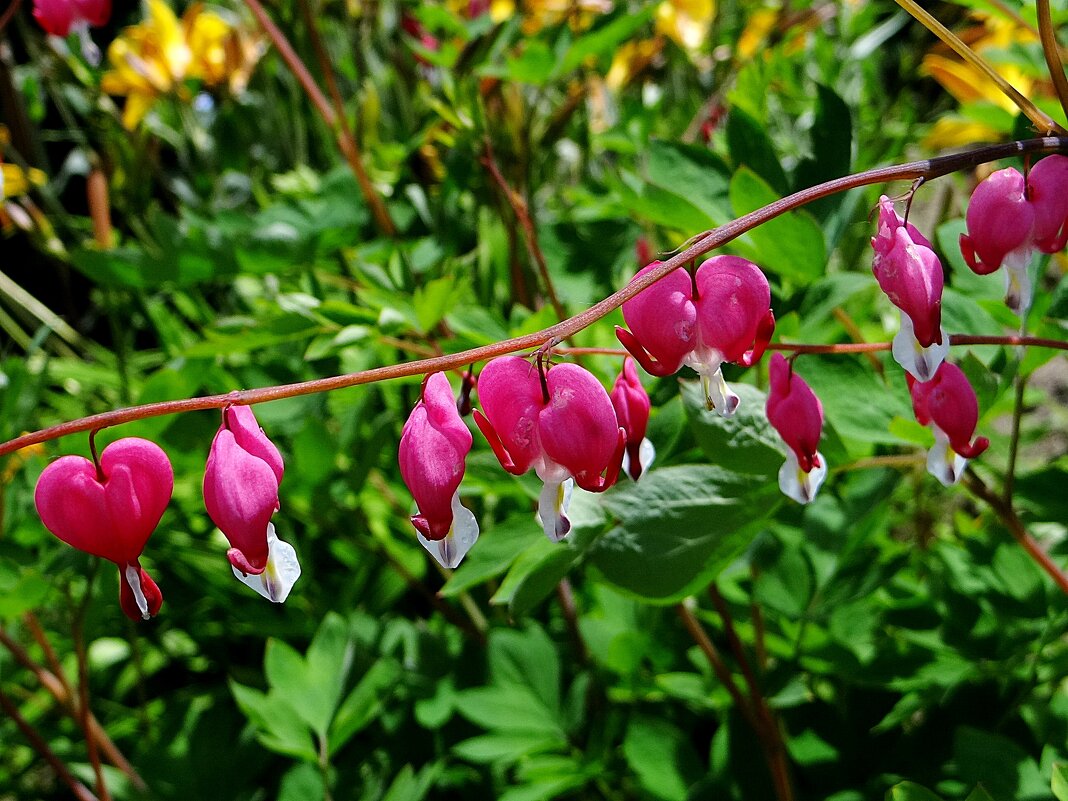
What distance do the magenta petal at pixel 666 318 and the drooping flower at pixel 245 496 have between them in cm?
20

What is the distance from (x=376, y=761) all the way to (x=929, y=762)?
1.79 ft

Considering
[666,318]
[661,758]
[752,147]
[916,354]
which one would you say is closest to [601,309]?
[666,318]

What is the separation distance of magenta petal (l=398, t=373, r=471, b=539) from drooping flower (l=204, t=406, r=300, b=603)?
0.07 meters

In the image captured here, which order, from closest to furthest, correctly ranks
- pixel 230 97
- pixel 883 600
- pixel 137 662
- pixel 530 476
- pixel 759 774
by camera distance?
pixel 530 476 → pixel 759 774 → pixel 883 600 → pixel 137 662 → pixel 230 97

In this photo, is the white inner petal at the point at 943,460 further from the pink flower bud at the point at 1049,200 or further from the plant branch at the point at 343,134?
the plant branch at the point at 343,134

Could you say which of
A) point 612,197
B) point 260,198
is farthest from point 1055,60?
point 260,198

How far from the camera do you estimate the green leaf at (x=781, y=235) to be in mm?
650

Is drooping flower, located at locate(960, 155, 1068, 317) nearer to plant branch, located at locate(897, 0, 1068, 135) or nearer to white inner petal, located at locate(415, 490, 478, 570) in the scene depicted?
plant branch, located at locate(897, 0, 1068, 135)

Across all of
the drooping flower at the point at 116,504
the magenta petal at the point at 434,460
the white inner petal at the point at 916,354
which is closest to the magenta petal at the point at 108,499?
the drooping flower at the point at 116,504

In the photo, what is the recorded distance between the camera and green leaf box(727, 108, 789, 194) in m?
0.75

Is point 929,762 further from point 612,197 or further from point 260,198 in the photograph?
point 260,198

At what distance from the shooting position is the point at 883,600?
100cm

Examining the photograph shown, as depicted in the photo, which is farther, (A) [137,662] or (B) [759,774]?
(A) [137,662]

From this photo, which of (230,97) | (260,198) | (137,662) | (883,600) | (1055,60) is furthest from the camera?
(230,97)
